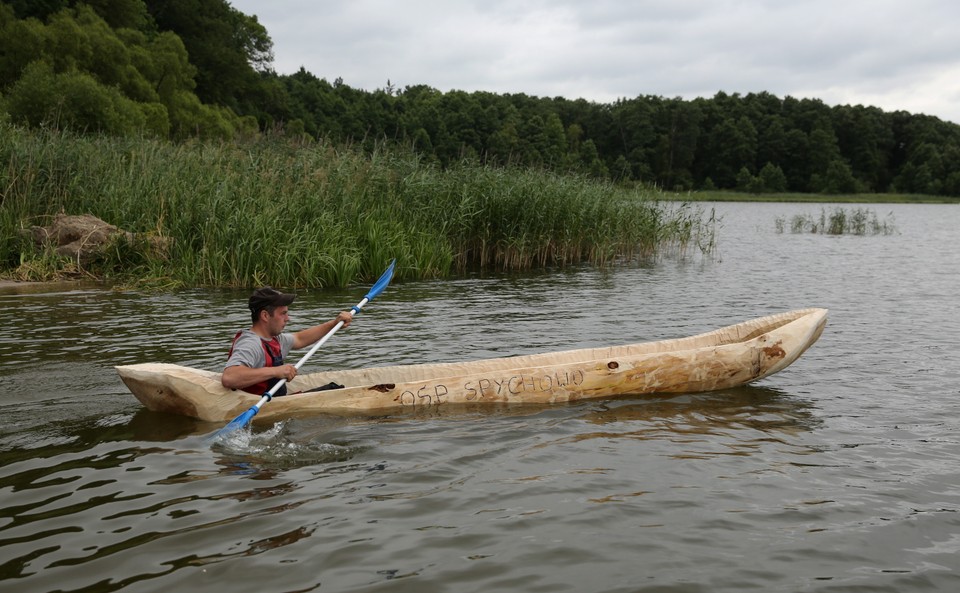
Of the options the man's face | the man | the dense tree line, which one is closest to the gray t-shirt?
the man

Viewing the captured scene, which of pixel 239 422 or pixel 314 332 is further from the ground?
pixel 314 332

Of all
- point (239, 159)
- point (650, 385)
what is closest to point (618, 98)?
point (239, 159)

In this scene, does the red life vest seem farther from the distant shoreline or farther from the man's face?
the distant shoreline

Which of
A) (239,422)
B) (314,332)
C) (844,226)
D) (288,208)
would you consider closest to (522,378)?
(314,332)

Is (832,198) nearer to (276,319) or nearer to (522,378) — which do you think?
(522,378)

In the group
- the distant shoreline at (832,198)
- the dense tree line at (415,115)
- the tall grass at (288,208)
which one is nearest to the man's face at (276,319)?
the tall grass at (288,208)

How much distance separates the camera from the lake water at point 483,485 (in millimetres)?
A: 3664

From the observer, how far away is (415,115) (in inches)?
1678

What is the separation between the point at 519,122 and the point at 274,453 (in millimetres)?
47313

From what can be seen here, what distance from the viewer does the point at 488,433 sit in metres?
5.79

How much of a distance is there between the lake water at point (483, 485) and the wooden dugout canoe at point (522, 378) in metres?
0.15

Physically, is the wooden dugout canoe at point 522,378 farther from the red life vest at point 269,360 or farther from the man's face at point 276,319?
the man's face at point 276,319

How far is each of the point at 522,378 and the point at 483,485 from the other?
180 centimetres

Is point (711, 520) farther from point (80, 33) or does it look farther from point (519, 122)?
point (519, 122)
